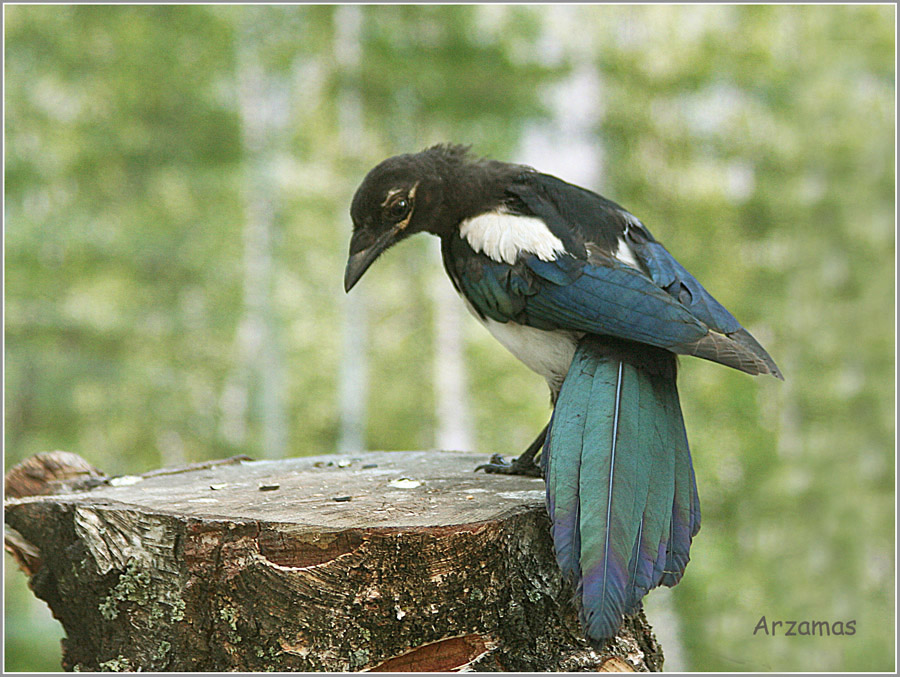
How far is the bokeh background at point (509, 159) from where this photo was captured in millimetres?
5887

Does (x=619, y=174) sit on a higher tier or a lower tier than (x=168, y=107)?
lower

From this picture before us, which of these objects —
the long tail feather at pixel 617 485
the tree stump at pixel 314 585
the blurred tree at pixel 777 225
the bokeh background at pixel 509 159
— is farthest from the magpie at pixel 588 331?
the blurred tree at pixel 777 225

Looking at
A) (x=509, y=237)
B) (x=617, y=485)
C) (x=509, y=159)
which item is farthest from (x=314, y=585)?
(x=509, y=159)

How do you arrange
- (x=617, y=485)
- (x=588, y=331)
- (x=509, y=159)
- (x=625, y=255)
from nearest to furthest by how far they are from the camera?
(x=617, y=485), (x=588, y=331), (x=625, y=255), (x=509, y=159)

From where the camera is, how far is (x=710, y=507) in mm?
6828

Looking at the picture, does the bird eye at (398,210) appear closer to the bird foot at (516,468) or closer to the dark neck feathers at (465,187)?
the dark neck feathers at (465,187)

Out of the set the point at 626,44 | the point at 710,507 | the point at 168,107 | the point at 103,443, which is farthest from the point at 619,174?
the point at 103,443

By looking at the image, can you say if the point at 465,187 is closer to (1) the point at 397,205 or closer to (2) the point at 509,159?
(1) the point at 397,205

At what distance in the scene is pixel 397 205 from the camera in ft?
6.77

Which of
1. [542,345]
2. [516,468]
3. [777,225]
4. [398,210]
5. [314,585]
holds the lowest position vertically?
[314,585]

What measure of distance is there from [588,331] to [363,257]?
0.62 metres

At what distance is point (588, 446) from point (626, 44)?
5.76 meters

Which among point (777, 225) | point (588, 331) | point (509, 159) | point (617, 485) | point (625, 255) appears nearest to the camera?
point (617, 485)

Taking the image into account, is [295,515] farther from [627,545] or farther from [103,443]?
[103,443]
